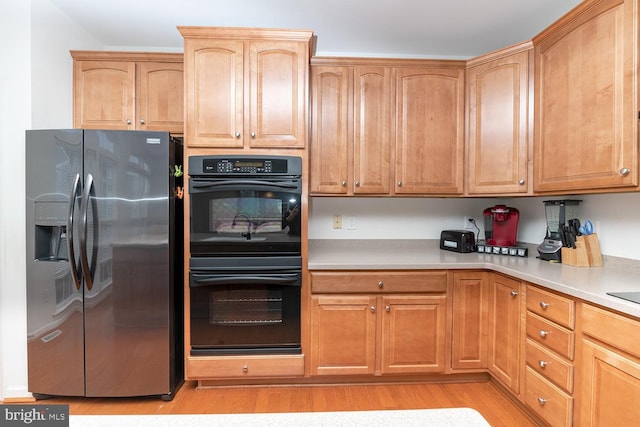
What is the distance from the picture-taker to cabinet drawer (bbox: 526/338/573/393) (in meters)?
1.58

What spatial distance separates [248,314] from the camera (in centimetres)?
213

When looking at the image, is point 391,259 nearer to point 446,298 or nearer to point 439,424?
point 446,298

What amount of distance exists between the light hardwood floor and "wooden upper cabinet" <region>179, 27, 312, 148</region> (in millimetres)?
1609

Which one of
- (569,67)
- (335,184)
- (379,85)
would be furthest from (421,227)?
(569,67)

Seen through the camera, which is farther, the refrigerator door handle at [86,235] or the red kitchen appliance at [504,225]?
the red kitchen appliance at [504,225]

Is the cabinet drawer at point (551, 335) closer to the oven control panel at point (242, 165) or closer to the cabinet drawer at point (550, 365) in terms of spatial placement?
the cabinet drawer at point (550, 365)

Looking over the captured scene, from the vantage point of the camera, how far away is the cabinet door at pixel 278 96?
2.13m

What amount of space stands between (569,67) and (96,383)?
3.32 m

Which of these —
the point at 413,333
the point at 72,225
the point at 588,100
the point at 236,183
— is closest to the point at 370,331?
the point at 413,333

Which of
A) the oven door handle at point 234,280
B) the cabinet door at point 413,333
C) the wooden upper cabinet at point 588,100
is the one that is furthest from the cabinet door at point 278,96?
the wooden upper cabinet at point 588,100

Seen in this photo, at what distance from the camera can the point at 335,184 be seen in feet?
7.98

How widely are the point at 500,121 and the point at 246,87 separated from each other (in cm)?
174

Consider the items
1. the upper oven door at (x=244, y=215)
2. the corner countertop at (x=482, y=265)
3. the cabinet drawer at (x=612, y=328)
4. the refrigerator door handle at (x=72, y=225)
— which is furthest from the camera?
the upper oven door at (x=244, y=215)

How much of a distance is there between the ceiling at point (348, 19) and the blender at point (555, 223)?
4.25ft
